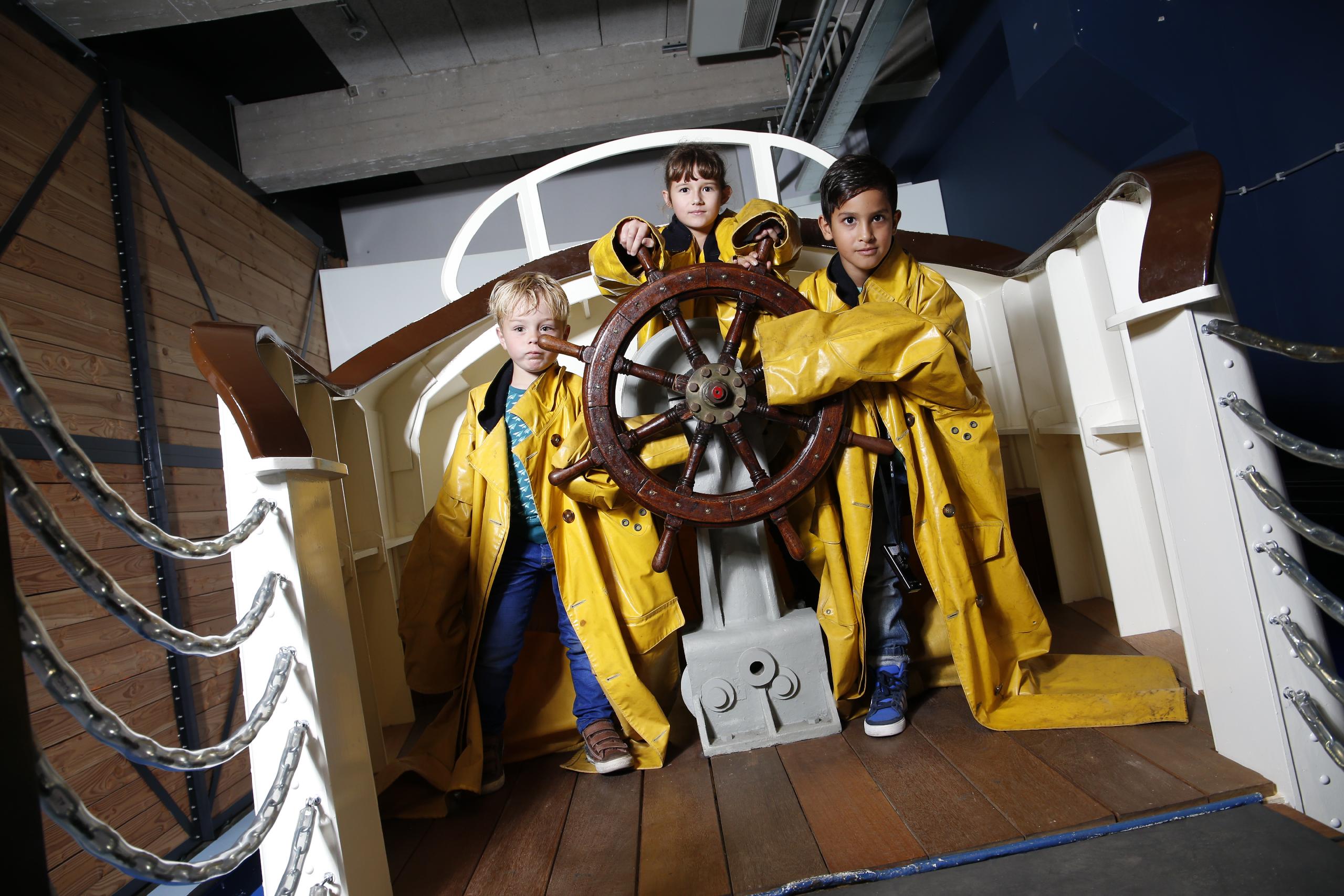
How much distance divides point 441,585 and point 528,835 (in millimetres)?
520

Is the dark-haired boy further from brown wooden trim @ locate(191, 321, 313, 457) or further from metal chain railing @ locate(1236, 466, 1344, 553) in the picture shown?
brown wooden trim @ locate(191, 321, 313, 457)

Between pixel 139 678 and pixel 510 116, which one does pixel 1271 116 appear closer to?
pixel 510 116

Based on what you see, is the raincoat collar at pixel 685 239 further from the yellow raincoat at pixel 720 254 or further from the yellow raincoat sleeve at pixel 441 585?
the yellow raincoat sleeve at pixel 441 585

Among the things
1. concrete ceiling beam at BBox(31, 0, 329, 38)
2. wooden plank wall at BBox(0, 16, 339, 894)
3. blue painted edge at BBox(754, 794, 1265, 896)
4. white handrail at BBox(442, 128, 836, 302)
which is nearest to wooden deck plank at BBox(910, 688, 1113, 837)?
blue painted edge at BBox(754, 794, 1265, 896)

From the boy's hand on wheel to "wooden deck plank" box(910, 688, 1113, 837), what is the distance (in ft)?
3.44

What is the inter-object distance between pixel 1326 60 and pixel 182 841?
3.58 meters

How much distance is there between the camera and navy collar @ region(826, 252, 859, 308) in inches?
62.1

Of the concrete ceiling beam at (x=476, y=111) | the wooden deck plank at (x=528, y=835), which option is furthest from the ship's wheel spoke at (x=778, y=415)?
the concrete ceiling beam at (x=476, y=111)

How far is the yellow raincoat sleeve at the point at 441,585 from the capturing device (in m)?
1.55

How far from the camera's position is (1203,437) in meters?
1.08

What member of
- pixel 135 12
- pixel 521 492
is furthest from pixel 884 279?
pixel 135 12

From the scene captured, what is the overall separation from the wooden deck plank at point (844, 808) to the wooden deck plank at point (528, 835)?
15.6 inches

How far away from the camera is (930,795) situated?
117cm

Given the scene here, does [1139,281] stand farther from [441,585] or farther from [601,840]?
[441,585]
